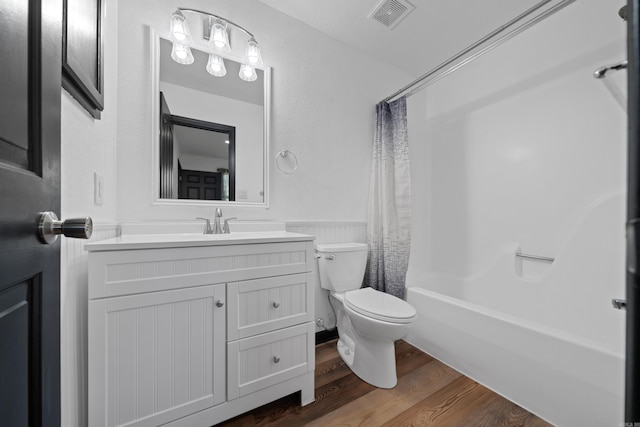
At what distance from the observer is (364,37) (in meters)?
1.90

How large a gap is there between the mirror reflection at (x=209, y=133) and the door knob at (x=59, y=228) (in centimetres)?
104

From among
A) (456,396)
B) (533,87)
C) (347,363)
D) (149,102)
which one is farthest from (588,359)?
(149,102)

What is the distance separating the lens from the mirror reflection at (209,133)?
1394 millimetres

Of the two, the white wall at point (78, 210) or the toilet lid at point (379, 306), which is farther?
the toilet lid at point (379, 306)

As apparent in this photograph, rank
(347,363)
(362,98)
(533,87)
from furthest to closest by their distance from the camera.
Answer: (362,98)
(533,87)
(347,363)

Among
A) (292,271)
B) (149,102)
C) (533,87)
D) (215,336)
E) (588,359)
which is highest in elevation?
(533,87)

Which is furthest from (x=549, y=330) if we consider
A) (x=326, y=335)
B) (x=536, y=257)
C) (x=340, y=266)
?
(x=326, y=335)

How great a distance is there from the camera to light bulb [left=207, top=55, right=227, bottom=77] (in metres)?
1.49

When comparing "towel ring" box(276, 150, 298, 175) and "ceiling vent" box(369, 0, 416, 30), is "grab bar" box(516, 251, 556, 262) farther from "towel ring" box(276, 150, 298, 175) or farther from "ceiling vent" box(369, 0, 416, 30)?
"ceiling vent" box(369, 0, 416, 30)

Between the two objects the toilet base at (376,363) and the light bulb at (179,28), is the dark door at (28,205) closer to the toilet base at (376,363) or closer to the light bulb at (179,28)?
the light bulb at (179,28)

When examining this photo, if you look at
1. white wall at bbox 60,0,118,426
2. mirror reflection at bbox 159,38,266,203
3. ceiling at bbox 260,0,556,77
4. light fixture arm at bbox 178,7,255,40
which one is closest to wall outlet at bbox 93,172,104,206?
white wall at bbox 60,0,118,426

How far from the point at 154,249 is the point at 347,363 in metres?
1.33

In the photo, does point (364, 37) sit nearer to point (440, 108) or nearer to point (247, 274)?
point (440, 108)

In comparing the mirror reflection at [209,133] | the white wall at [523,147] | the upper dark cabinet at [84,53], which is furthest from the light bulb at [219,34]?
the white wall at [523,147]
